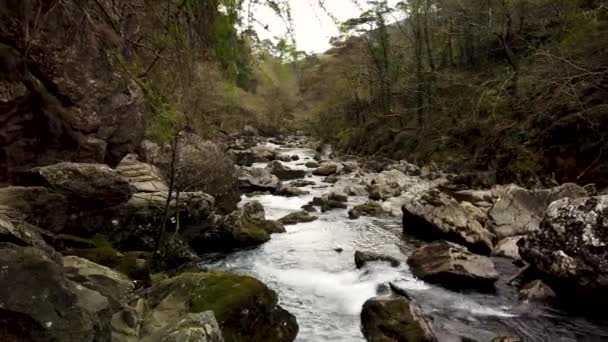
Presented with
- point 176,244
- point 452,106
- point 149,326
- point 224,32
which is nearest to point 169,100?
point 224,32

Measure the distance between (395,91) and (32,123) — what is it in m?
24.5

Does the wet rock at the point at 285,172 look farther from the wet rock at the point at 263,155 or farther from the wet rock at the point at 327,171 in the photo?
the wet rock at the point at 263,155

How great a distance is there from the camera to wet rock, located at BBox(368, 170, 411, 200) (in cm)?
1495

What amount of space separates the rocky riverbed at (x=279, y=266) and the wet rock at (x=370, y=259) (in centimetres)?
3

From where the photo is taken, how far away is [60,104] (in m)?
9.02

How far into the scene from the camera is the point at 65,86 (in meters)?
9.10

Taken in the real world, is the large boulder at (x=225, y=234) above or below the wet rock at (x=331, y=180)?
above

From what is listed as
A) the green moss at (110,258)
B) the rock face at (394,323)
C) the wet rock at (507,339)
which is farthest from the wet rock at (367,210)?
the wet rock at (507,339)

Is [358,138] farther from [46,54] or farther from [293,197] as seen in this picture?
[46,54]

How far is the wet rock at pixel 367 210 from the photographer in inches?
488

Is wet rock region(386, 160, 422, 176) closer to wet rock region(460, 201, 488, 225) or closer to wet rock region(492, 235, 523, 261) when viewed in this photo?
wet rock region(460, 201, 488, 225)

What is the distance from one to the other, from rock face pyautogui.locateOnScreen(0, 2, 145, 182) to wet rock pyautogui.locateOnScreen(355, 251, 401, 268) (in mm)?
5205

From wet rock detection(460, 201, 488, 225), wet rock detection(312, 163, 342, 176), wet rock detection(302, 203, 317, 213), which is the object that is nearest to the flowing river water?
wet rock detection(302, 203, 317, 213)

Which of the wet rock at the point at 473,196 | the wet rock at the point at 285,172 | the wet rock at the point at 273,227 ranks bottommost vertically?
the wet rock at the point at 473,196
